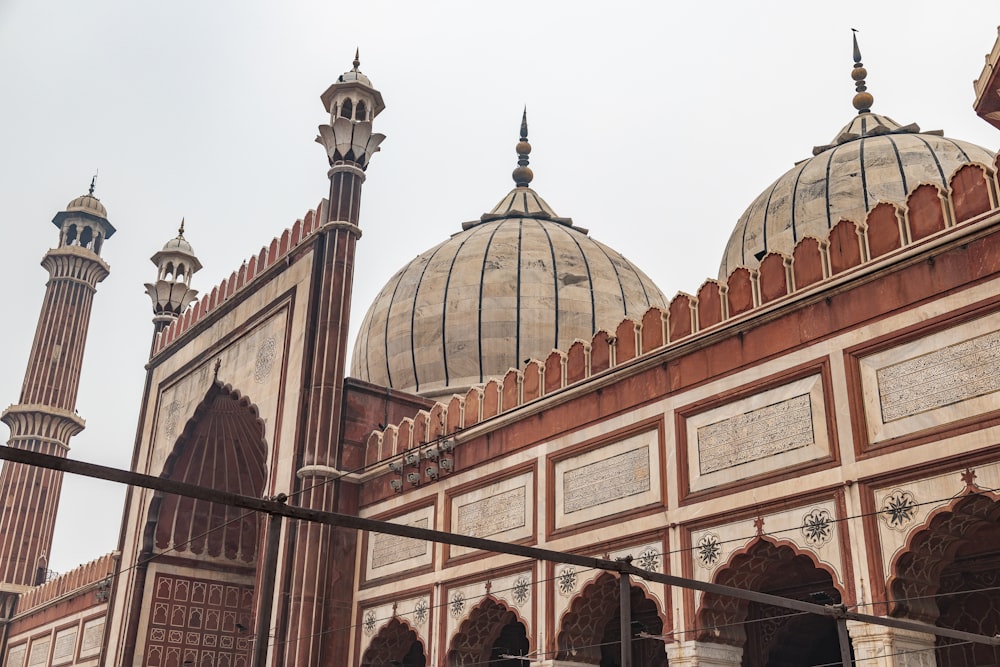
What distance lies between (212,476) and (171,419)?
3.03ft

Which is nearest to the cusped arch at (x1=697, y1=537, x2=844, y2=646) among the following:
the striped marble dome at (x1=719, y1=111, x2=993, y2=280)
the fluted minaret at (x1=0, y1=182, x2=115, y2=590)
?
the striped marble dome at (x1=719, y1=111, x2=993, y2=280)

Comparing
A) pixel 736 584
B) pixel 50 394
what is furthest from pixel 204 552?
pixel 50 394

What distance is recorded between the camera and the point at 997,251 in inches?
222

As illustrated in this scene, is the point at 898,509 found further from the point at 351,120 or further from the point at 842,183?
the point at 351,120

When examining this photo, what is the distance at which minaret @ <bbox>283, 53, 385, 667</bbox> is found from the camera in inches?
374

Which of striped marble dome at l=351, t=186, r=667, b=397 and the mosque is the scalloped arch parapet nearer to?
the mosque

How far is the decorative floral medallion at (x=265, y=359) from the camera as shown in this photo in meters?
11.2

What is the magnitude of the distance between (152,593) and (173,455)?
1.73 meters

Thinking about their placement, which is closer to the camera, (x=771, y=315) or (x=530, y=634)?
(x=771, y=315)

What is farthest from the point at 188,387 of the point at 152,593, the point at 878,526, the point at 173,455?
the point at 878,526

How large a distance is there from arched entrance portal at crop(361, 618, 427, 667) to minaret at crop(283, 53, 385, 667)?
0.94 feet

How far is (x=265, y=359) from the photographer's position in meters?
11.4

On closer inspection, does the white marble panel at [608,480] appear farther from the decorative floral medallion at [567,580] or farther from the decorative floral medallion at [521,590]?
the decorative floral medallion at [521,590]

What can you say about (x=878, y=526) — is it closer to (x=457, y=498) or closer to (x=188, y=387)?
(x=457, y=498)
